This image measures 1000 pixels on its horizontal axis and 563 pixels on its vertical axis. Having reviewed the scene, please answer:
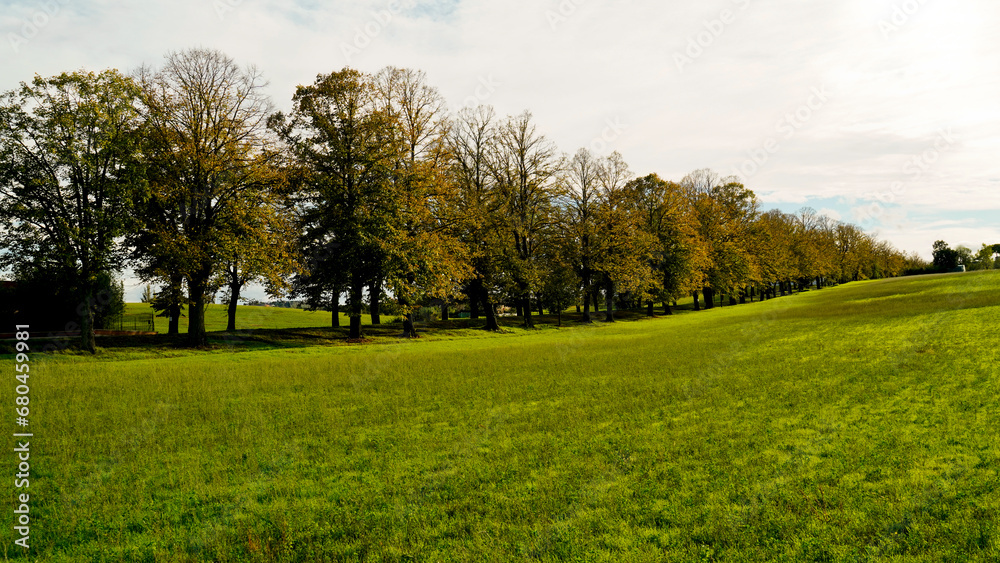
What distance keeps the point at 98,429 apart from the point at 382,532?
9.65 meters

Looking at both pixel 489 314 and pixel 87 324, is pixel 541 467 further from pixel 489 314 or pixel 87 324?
pixel 489 314

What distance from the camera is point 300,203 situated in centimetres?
4097

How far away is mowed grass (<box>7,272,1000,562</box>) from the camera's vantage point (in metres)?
6.45

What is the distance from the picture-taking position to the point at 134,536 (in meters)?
7.05

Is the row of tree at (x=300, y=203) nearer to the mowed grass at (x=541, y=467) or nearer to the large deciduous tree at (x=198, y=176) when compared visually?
the large deciduous tree at (x=198, y=176)

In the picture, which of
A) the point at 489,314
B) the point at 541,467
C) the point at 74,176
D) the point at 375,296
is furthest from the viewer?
the point at 489,314

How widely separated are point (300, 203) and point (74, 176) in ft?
47.9


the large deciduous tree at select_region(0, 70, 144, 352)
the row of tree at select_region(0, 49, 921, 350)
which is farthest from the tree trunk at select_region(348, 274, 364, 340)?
the large deciduous tree at select_region(0, 70, 144, 352)

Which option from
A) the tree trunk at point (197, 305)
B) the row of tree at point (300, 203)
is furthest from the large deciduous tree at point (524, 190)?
the tree trunk at point (197, 305)

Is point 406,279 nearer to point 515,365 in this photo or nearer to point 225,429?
point 515,365

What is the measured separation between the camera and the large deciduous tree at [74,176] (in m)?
27.6

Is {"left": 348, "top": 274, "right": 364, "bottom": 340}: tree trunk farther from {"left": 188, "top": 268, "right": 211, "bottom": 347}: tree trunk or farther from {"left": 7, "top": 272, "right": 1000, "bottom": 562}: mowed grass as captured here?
{"left": 7, "top": 272, "right": 1000, "bottom": 562}: mowed grass

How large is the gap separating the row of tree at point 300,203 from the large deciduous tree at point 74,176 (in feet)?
0.30

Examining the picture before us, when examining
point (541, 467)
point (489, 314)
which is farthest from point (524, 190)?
point (541, 467)
